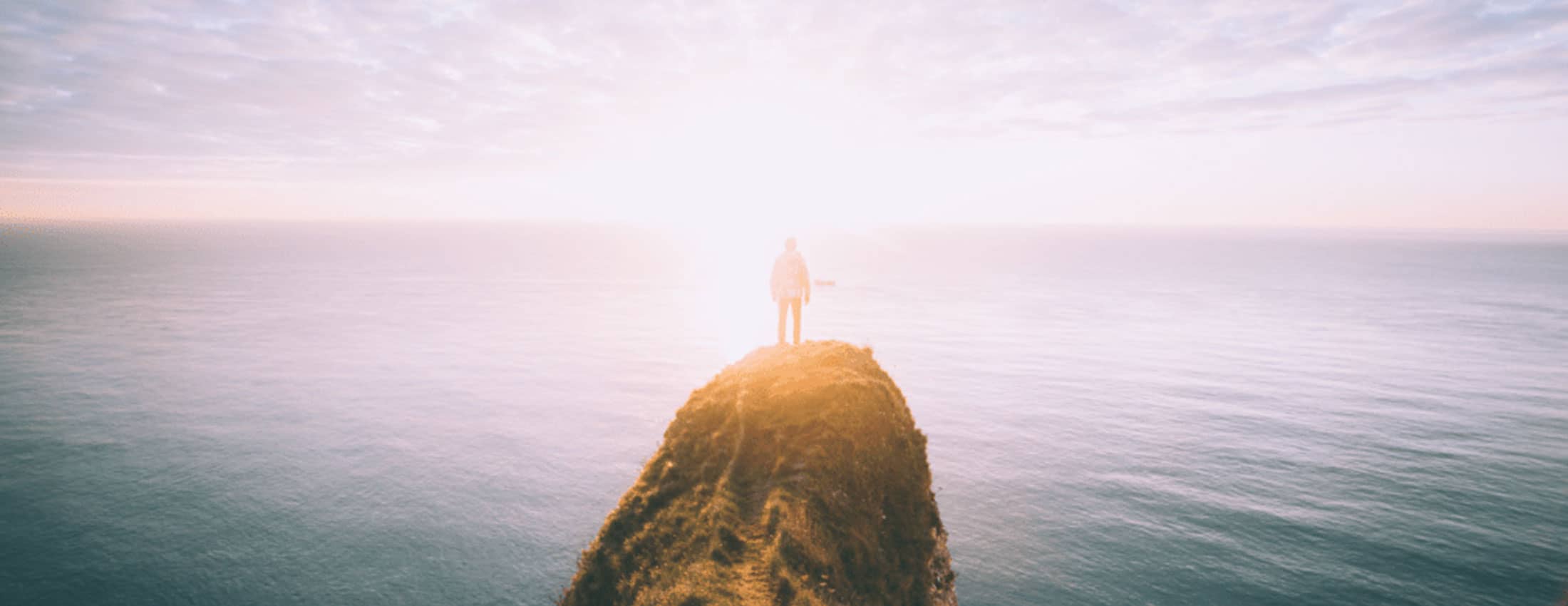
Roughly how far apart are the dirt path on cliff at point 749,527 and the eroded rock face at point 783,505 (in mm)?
35

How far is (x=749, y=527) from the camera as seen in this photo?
18.5 meters

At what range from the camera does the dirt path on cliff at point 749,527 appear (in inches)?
658

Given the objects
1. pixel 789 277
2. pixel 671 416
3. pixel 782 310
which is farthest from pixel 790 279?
pixel 671 416

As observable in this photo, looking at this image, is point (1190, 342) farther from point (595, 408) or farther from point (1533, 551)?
point (595, 408)

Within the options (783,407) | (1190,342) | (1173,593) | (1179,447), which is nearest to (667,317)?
(1190,342)

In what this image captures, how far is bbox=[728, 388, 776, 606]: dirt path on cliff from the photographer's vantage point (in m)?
16.7

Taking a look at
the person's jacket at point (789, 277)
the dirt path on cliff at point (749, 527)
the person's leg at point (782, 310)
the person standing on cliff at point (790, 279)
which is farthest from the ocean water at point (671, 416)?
the dirt path on cliff at point (749, 527)

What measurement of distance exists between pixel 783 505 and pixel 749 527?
40.3 inches

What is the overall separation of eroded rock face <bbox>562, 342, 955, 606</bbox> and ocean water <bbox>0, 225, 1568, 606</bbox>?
64.7ft

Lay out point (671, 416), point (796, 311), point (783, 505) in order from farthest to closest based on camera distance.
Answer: point (671, 416), point (796, 311), point (783, 505)

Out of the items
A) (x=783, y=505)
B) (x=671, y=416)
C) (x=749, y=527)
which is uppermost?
(x=783, y=505)

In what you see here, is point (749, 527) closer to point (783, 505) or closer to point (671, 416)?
point (783, 505)

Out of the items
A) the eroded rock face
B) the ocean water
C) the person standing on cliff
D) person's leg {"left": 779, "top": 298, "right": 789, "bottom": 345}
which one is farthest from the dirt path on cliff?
the ocean water

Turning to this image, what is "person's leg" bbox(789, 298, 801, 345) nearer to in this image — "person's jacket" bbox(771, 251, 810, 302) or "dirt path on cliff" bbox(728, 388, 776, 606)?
"person's jacket" bbox(771, 251, 810, 302)
